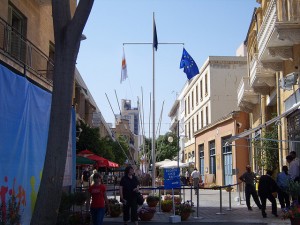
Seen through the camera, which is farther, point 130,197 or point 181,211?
point 181,211

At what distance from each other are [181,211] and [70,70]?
25.1 ft

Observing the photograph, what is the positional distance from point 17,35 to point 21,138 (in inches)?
133

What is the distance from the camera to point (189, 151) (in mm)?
52906

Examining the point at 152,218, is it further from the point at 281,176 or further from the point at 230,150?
the point at 230,150

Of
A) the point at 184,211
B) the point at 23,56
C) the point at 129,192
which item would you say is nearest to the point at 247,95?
the point at 184,211

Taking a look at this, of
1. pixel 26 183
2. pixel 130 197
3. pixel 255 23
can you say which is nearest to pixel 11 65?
pixel 26 183

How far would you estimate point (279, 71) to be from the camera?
18875 mm

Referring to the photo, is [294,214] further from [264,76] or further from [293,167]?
[264,76]

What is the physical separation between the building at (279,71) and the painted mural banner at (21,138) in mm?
7121

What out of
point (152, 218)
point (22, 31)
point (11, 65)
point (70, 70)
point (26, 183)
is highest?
point (22, 31)

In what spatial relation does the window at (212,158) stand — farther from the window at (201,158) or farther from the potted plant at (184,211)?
the potted plant at (184,211)

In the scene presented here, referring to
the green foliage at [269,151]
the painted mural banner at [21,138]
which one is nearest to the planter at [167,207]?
the painted mural banner at [21,138]

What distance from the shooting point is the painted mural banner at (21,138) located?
384 inches

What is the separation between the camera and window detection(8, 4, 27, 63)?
1244 cm
